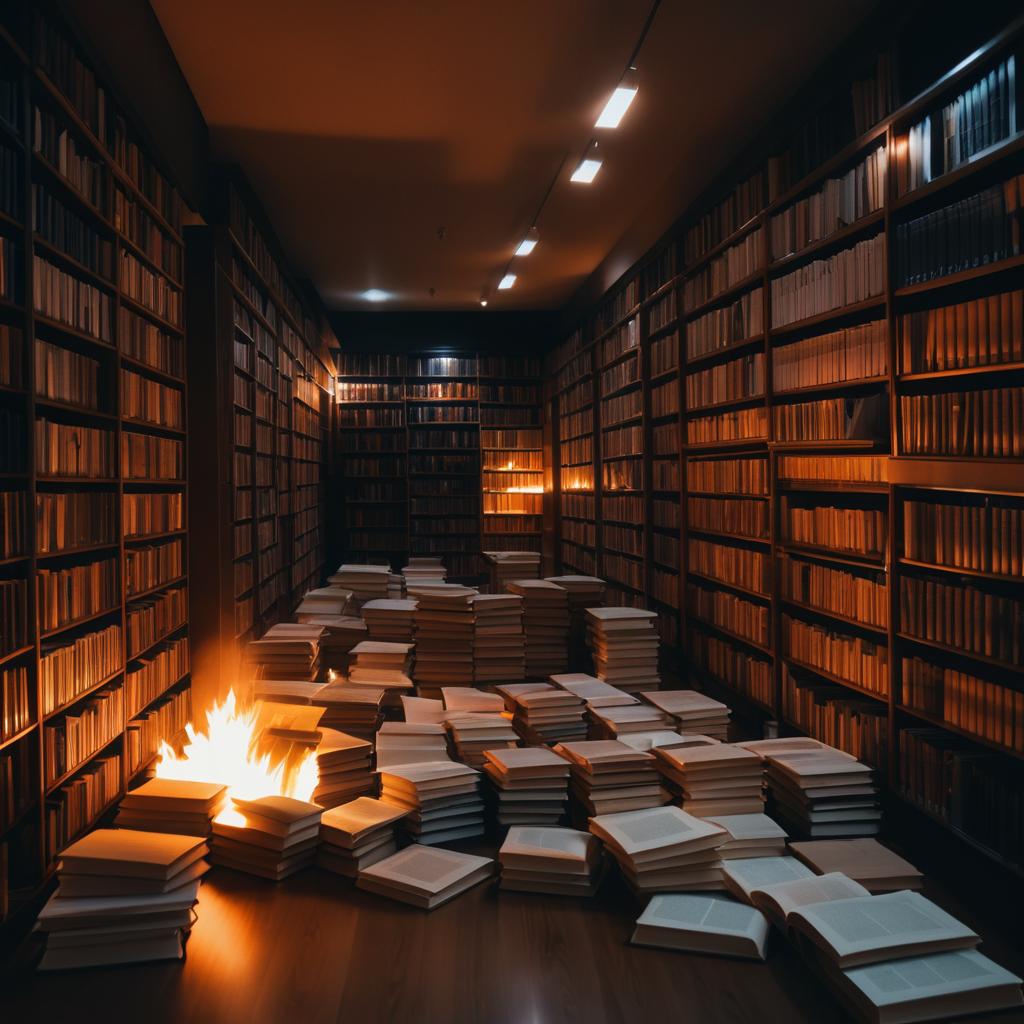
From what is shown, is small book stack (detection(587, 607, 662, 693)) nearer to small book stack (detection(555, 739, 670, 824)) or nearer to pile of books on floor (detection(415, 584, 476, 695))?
pile of books on floor (detection(415, 584, 476, 695))

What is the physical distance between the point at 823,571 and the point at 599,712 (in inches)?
45.7

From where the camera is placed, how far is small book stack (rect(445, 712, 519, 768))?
3.56 meters

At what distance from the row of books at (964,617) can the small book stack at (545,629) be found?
234 cm

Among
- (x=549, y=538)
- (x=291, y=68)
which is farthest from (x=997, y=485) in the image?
(x=549, y=538)

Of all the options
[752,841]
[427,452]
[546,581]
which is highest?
[427,452]

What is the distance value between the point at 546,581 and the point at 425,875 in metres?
2.99

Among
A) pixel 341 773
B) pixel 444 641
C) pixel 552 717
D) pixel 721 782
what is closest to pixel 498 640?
pixel 444 641

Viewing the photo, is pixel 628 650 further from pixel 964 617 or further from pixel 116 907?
pixel 116 907

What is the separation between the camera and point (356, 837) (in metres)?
2.85

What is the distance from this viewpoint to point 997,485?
2.66m

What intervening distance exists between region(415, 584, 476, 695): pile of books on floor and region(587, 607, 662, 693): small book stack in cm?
75

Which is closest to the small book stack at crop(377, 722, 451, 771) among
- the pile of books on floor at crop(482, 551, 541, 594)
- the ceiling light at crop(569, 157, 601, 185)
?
the ceiling light at crop(569, 157, 601, 185)

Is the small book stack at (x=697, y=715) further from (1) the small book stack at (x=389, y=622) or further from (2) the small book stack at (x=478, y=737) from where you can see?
(1) the small book stack at (x=389, y=622)

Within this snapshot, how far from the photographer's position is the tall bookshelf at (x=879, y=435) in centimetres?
278
